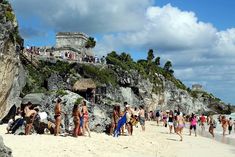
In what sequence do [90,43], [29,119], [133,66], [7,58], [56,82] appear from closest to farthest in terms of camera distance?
[29,119], [7,58], [56,82], [133,66], [90,43]

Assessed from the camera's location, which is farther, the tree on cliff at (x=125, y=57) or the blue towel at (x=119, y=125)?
the tree on cliff at (x=125, y=57)

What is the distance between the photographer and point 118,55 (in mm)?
64188

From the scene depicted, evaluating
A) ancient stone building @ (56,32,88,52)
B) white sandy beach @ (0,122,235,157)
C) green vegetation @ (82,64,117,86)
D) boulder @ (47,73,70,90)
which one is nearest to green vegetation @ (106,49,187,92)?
green vegetation @ (82,64,117,86)

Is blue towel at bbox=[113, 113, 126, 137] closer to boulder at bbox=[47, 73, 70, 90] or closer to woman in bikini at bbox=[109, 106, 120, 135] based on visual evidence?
woman in bikini at bbox=[109, 106, 120, 135]

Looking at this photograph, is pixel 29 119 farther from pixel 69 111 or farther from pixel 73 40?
pixel 73 40

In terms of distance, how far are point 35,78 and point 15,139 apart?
2702 centimetres

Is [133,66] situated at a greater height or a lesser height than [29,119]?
greater

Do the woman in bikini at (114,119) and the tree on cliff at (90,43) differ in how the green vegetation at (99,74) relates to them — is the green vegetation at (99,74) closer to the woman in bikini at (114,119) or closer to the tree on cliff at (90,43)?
the tree on cliff at (90,43)

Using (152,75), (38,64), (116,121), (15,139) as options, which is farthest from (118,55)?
(15,139)

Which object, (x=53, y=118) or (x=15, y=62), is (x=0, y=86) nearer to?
(x=15, y=62)

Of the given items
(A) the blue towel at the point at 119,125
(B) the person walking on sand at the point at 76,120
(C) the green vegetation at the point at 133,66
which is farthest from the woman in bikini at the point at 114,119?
(C) the green vegetation at the point at 133,66

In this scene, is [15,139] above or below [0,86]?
below

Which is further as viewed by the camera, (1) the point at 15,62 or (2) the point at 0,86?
(1) the point at 15,62

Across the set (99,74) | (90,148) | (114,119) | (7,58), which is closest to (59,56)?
(99,74)
